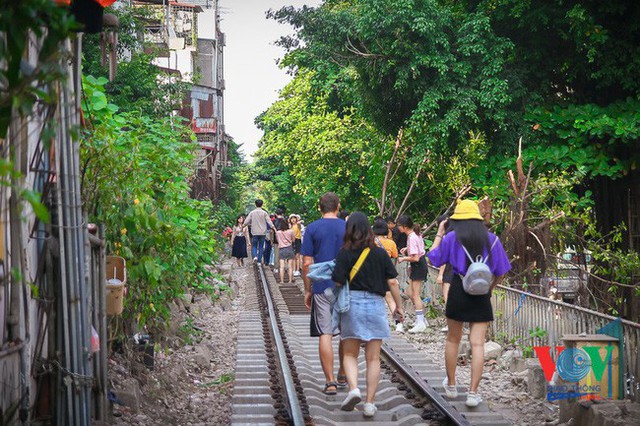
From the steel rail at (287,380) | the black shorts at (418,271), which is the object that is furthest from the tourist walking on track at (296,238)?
the black shorts at (418,271)

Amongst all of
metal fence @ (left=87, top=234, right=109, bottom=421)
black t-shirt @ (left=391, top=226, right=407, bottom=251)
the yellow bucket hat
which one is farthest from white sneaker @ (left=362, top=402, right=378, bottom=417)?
black t-shirt @ (left=391, top=226, right=407, bottom=251)

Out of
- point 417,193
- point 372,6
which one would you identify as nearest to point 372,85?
point 372,6

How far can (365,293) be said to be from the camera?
341 inches

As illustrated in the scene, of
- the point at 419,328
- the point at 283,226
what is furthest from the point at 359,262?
the point at 283,226

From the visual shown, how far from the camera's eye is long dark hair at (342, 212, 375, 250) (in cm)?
865

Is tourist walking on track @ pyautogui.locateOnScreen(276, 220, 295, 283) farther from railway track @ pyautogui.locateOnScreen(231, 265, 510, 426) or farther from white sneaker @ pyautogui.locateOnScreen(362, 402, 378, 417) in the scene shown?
white sneaker @ pyautogui.locateOnScreen(362, 402, 378, 417)

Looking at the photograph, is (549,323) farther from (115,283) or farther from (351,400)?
(115,283)

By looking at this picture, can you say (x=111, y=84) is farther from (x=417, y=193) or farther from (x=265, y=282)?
(x=417, y=193)

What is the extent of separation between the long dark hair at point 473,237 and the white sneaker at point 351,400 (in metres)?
1.67

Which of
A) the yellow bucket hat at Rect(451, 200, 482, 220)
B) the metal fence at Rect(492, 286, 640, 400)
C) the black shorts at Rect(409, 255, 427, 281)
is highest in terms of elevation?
the yellow bucket hat at Rect(451, 200, 482, 220)

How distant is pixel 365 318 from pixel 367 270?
0.43 metres

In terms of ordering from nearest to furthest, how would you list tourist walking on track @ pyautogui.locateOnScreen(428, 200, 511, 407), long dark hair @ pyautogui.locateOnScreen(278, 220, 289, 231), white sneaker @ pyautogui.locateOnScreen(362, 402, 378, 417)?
white sneaker @ pyautogui.locateOnScreen(362, 402, 378, 417), tourist walking on track @ pyautogui.locateOnScreen(428, 200, 511, 407), long dark hair @ pyautogui.locateOnScreen(278, 220, 289, 231)

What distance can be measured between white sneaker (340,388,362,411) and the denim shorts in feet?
1.60

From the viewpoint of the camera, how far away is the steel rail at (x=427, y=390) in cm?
820
